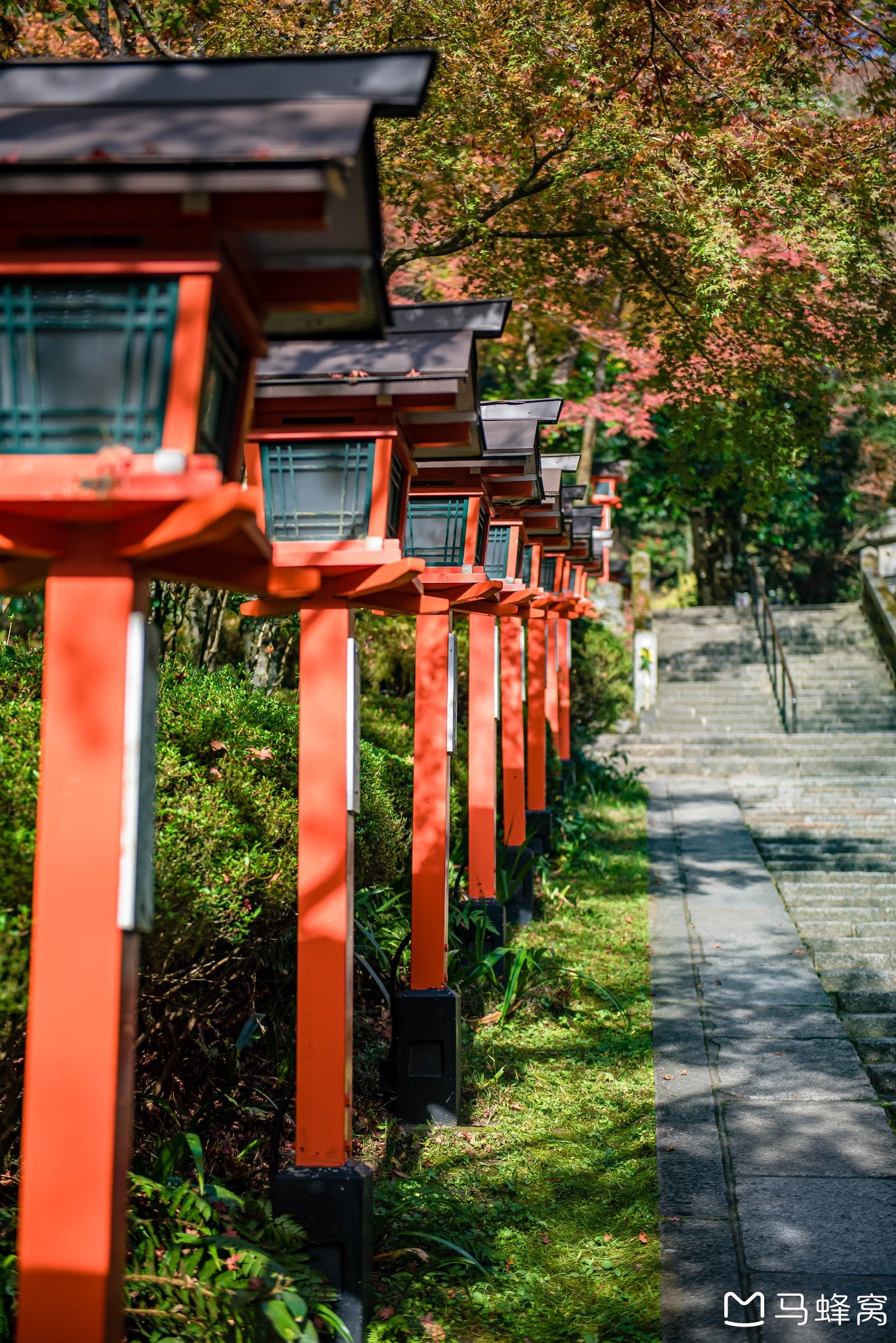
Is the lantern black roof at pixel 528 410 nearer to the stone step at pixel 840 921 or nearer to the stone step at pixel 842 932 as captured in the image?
the stone step at pixel 842 932

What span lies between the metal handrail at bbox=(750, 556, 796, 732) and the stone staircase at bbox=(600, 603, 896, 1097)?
172mm

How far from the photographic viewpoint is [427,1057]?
5145mm

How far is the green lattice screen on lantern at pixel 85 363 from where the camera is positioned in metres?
2.32

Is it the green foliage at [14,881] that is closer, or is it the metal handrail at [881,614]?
the green foliage at [14,881]

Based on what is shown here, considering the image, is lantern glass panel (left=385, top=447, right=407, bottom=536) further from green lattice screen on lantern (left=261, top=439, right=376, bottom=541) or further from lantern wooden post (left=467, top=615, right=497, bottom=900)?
lantern wooden post (left=467, top=615, right=497, bottom=900)

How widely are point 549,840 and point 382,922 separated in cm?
397

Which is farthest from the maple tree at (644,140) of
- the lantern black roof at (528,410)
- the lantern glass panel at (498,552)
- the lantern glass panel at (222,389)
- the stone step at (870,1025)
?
the lantern glass panel at (222,389)

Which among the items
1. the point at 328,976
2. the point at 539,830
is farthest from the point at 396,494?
the point at 539,830

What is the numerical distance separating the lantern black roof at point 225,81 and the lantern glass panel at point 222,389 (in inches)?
17.2

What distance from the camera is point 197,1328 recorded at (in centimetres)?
291

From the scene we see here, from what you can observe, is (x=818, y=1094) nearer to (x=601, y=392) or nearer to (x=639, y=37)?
(x=639, y=37)

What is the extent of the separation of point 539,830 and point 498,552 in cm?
346

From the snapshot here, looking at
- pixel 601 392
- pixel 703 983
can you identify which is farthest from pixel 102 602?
pixel 601 392

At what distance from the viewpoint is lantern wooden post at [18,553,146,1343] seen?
7.41ft
